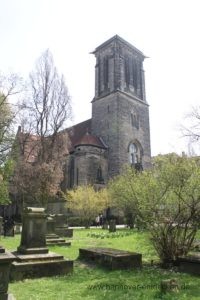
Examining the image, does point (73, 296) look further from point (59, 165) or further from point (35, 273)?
point (59, 165)

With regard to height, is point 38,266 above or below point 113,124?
below

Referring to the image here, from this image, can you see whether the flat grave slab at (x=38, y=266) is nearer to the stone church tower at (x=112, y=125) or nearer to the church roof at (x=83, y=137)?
the stone church tower at (x=112, y=125)

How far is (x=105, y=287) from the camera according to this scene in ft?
22.3

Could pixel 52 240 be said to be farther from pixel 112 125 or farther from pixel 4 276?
pixel 112 125

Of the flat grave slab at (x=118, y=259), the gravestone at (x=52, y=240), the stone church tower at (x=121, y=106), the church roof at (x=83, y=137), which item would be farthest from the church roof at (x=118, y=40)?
the flat grave slab at (x=118, y=259)

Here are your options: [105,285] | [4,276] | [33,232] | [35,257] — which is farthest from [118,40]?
[4,276]

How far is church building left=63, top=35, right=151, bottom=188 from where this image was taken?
41.7 metres

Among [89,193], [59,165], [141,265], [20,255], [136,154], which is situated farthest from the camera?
[136,154]

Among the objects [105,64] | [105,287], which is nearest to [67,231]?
[105,287]

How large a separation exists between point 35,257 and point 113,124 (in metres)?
35.3

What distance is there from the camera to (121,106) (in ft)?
144

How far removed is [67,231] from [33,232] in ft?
36.3

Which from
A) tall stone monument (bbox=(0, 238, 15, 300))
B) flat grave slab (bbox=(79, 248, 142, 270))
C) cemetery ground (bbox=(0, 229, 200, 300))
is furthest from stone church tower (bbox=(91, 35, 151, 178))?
tall stone monument (bbox=(0, 238, 15, 300))

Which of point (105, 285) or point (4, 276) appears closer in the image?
point (4, 276)
